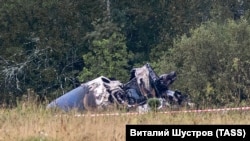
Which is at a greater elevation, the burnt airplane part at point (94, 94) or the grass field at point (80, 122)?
the burnt airplane part at point (94, 94)

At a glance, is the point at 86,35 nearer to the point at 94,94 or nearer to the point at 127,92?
the point at 127,92

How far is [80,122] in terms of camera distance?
34.0 feet

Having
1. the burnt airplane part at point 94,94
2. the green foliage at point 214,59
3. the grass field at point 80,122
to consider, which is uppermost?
the green foliage at point 214,59

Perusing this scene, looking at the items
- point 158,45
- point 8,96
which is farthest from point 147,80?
point 158,45

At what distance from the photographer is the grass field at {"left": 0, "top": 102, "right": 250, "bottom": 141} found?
31.6 feet

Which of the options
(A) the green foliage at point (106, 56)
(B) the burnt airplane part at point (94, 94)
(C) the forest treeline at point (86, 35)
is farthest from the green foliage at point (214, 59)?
(A) the green foliage at point (106, 56)

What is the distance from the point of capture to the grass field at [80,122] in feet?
31.6

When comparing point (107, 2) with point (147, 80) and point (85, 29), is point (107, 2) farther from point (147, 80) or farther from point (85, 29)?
point (147, 80)

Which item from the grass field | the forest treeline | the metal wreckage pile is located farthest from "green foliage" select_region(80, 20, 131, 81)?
the grass field

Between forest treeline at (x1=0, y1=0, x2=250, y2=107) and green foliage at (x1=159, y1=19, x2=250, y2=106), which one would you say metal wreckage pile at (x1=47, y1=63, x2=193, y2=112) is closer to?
green foliage at (x1=159, y1=19, x2=250, y2=106)

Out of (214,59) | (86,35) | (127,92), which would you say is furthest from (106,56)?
(127,92)

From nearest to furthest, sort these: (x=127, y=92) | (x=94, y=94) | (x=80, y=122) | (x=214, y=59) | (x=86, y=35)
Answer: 1. (x=80, y=122)
2. (x=94, y=94)
3. (x=127, y=92)
4. (x=214, y=59)
5. (x=86, y=35)

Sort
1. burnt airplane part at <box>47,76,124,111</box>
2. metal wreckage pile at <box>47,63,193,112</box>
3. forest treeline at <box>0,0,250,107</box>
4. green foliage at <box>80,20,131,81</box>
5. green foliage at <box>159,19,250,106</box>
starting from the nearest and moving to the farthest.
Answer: burnt airplane part at <box>47,76,124,111</box> < metal wreckage pile at <box>47,63,193,112</box> < green foliage at <box>159,19,250,106</box> < green foliage at <box>80,20,131,81</box> < forest treeline at <box>0,0,250,107</box>

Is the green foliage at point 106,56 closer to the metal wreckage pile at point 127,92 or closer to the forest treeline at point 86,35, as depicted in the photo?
the forest treeline at point 86,35
